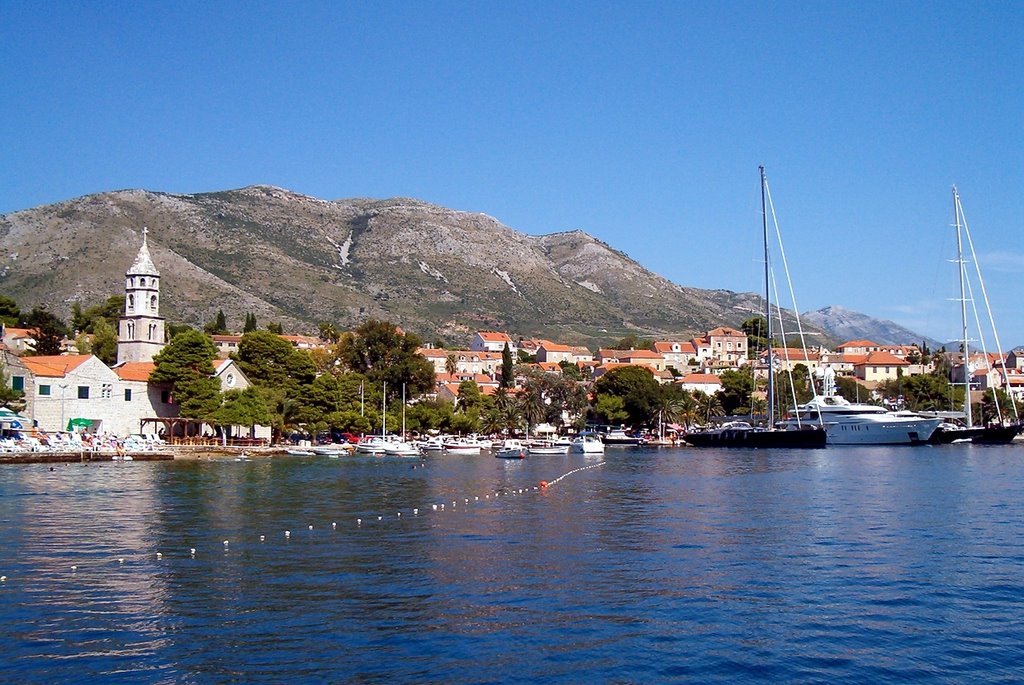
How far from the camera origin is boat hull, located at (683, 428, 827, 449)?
9275 centimetres

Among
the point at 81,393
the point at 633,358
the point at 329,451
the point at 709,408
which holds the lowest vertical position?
the point at 329,451

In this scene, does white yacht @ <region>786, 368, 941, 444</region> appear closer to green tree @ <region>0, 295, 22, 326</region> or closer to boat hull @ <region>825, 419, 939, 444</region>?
boat hull @ <region>825, 419, 939, 444</region>

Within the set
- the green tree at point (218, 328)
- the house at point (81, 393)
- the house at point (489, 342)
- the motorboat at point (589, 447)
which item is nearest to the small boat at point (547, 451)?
the motorboat at point (589, 447)

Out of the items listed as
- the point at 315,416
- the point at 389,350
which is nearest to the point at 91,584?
the point at 315,416

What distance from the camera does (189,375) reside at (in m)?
79.2

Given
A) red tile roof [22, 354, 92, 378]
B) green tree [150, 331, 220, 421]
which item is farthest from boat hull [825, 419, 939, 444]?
red tile roof [22, 354, 92, 378]

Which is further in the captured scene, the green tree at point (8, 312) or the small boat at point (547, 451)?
the green tree at point (8, 312)

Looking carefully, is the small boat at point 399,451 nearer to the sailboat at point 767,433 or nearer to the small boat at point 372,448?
the small boat at point 372,448

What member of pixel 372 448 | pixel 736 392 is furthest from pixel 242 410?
pixel 736 392

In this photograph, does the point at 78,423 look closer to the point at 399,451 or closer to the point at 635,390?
the point at 399,451

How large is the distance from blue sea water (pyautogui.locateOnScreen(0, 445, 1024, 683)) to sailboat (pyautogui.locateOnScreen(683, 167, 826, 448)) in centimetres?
5073

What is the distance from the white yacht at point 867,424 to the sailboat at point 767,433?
6.85 ft

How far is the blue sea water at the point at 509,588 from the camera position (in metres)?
16.0

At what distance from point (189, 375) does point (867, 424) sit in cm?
6386
